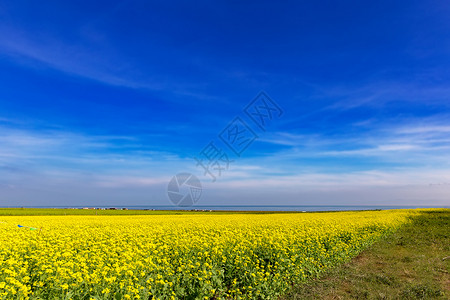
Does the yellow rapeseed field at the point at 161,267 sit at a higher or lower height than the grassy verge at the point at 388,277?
higher

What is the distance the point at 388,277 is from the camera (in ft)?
35.6

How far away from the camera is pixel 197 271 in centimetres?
809

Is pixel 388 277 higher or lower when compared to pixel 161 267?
lower

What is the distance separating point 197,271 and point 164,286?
142 centimetres

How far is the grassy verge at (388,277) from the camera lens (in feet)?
29.6

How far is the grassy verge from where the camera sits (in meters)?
9.02

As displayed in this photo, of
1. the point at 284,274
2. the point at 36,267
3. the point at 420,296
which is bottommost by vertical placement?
the point at 420,296

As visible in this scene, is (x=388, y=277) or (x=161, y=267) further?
(x=388, y=277)

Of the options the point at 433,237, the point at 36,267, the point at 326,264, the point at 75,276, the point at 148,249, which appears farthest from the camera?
the point at 433,237

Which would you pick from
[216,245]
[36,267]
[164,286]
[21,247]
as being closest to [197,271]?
[164,286]

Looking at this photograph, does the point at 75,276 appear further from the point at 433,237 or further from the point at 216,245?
the point at 433,237

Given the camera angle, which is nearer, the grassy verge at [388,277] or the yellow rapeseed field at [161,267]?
the yellow rapeseed field at [161,267]

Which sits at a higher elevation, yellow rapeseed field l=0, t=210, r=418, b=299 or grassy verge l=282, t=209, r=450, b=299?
yellow rapeseed field l=0, t=210, r=418, b=299

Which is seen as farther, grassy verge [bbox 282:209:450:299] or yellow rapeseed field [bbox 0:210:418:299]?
grassy verge [bbox 282:209:450:299]
